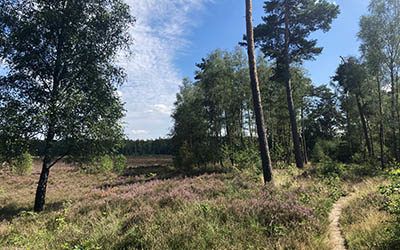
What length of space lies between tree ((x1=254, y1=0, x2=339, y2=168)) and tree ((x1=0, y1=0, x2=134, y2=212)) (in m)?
11.9

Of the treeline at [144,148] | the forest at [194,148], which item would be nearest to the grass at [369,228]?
the forest at [194,148]

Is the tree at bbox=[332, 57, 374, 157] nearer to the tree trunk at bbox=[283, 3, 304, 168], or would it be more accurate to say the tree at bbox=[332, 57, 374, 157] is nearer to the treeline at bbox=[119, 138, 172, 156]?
the tree trunk at bbox=[283, 3, 304, 168]

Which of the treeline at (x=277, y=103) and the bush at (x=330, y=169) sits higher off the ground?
the treeline at (x=277, y=103)

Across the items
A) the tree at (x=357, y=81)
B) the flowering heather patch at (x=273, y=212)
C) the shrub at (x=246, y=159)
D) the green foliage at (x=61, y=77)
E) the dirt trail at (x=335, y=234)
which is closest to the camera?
the dirt trail at (x=335, y=234)

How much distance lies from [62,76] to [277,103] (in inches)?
1018

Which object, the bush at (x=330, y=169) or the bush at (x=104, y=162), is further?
the bush at (x=330, y=169)

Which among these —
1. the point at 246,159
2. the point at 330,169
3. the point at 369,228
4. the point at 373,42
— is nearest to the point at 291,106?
the point at 246,159

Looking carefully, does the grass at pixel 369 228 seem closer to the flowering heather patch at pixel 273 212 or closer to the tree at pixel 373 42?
the flowering heather patch at pixel 273 212

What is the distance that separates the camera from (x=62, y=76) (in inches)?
674

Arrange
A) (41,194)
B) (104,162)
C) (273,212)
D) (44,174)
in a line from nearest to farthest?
(273,212) → (41,194) → (44,174) → (104,162)

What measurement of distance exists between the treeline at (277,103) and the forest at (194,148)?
0.49 feet

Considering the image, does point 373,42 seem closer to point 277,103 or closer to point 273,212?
point 277,103

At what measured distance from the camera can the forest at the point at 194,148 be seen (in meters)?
7.10

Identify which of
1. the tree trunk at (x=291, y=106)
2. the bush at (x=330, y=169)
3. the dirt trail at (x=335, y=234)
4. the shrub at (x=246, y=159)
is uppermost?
the tree trunk at (x=291, y=106)
